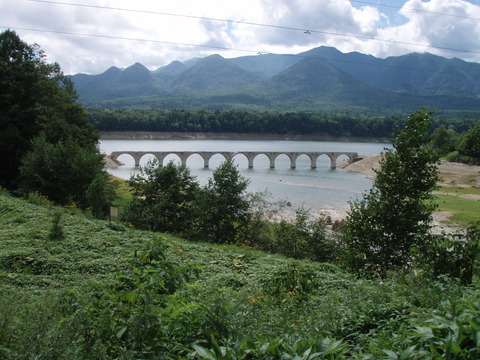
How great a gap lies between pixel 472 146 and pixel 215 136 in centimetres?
5911

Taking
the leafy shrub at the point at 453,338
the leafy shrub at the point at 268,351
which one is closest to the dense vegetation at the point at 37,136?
the leafy shrub at the point at 268,351

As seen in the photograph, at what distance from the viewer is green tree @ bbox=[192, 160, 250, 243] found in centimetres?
1648

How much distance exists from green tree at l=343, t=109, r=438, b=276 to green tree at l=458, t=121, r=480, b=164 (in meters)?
58.9

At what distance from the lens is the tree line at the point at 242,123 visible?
95750 mm

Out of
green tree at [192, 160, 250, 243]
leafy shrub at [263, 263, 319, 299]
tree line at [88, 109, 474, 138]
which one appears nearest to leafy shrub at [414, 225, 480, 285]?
leafy shrub at [263, 263, 319, 299]

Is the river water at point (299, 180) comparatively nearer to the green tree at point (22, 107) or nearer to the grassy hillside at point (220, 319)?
the green tree at point (22, 107)

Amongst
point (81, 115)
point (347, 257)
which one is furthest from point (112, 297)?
point (81, 115)

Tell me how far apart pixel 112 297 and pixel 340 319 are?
96.2 inches

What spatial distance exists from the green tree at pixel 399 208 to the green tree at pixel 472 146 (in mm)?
58929

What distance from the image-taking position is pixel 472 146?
63031 millimetres

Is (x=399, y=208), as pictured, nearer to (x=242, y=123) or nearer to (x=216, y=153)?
(x=216, y=153)

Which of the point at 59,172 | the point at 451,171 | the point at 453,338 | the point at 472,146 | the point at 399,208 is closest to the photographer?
the point at 453,338

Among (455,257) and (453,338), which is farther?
(455,257)

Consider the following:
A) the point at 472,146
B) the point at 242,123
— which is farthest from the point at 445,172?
the point at 242,123
